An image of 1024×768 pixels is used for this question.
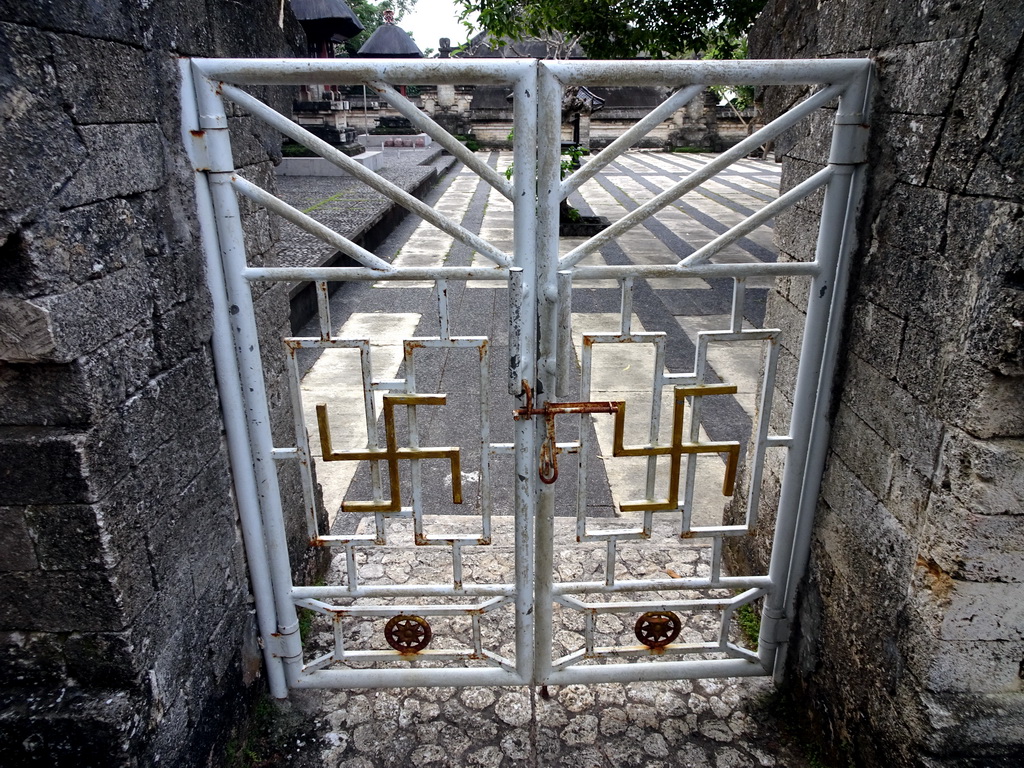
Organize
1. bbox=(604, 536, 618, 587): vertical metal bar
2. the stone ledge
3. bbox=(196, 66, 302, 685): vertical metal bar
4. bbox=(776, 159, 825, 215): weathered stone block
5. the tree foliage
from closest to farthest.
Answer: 1. bbox=(196, 66, 302, 685): vertical metal bar
2. bbox=(604, 536, 618, 587): vertical metal bar
3. bbox=(776, 159, 825, 215): weathered stone block
4. the tree foliage
5. the stone ledge

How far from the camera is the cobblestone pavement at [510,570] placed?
2365 mm

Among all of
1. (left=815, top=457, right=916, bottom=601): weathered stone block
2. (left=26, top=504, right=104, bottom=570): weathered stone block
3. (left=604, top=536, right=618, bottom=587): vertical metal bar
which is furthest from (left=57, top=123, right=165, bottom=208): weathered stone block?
(left=815, top=457, right=916, bottom=601): weathered stone block

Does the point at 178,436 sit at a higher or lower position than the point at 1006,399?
lower

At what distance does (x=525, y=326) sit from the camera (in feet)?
6.47

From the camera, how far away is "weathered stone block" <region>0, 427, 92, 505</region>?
157 centimetres

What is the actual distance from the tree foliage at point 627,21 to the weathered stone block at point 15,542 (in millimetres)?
6652

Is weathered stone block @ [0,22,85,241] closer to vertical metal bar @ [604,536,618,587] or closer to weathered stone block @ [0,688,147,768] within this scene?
weathered stone block @ [0,688,147,768]

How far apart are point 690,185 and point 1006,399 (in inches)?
36.0

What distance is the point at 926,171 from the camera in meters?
1.75

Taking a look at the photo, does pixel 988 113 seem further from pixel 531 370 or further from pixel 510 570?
pixel 510 570

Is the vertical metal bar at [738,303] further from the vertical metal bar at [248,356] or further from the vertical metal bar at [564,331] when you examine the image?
the vertical metal bar at [248,356]

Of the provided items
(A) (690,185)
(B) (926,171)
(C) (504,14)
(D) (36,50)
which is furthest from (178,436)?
(C) (504,14)

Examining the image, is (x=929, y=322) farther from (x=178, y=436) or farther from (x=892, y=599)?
(x=178, y=436)

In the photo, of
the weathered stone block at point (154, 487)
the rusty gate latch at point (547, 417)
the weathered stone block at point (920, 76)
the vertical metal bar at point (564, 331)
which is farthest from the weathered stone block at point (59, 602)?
the weathered stone block at point (920, 76)
